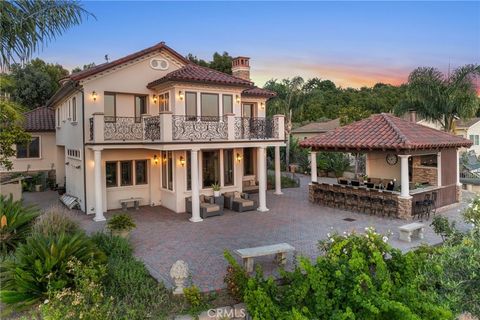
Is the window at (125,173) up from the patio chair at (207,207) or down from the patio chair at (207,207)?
up

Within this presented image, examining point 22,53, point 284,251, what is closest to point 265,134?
point 284,251

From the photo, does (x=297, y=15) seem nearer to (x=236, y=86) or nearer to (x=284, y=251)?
(x=236, y=86)

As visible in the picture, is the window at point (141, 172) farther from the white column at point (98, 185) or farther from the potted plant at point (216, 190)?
the potted plant at point (216, 190)

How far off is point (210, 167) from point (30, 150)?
49.2ft

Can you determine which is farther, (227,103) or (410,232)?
(227,103)

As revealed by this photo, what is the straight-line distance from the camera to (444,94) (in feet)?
89.8

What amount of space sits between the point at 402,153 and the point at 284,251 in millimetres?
8468

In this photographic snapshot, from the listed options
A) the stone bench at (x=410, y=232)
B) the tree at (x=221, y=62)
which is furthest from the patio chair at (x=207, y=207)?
the tree at (x=221, y=62)

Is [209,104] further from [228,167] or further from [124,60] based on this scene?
[124,60]

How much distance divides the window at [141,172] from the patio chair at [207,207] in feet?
9.94

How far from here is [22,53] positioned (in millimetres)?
8867

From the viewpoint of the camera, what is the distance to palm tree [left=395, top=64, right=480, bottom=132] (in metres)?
26.6

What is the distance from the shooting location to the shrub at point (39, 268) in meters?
7.29

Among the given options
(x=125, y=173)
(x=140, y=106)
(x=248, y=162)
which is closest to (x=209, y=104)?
(x=140, y=106)
